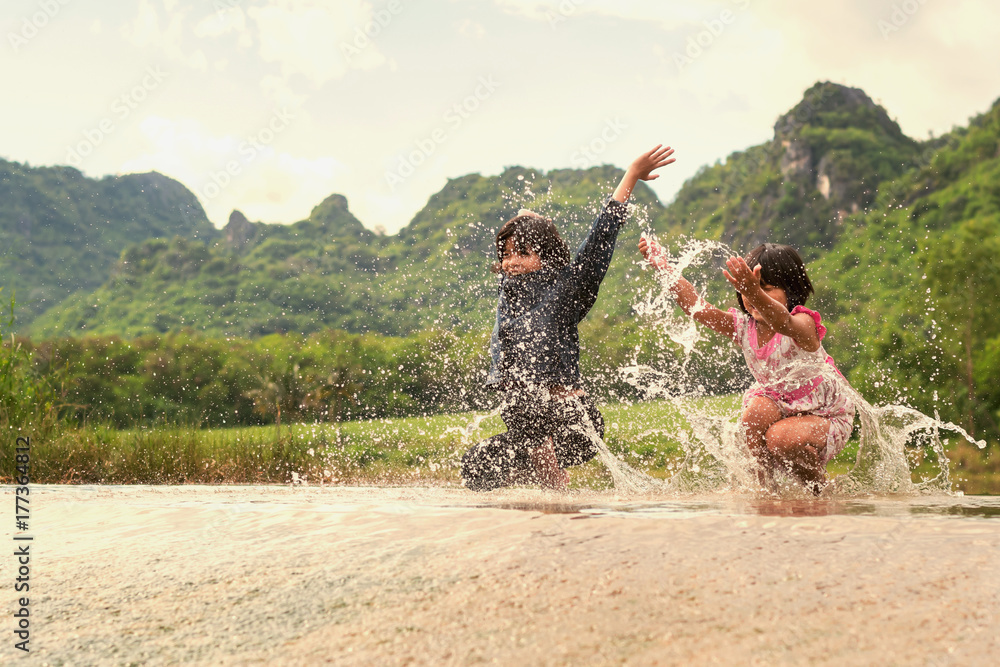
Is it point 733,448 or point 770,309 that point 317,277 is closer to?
point 733,448

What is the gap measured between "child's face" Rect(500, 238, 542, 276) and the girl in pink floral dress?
0.63 meters

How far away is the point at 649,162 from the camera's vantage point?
427 cm

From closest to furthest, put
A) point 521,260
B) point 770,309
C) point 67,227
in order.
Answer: point 770,309
point 521,260
point 67,227

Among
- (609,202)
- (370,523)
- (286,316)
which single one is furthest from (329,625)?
(286,316)

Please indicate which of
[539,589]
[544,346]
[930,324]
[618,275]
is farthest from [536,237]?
[618,275]

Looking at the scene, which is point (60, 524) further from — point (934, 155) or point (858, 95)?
point (858, 95)

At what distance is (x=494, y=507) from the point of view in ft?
10.0

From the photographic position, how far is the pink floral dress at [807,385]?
3947 mm

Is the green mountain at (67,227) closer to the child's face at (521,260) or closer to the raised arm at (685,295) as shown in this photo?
the child's face at (521,260)

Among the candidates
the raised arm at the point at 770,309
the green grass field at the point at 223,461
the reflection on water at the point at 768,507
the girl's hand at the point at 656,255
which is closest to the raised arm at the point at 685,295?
the girl's hand at the point at 656,255

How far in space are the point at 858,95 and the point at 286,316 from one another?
41.1 meters

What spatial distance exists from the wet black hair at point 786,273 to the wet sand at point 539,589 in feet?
4.54

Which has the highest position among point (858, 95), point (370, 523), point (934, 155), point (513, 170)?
point (858, 95)

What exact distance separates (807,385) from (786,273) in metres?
0.61
